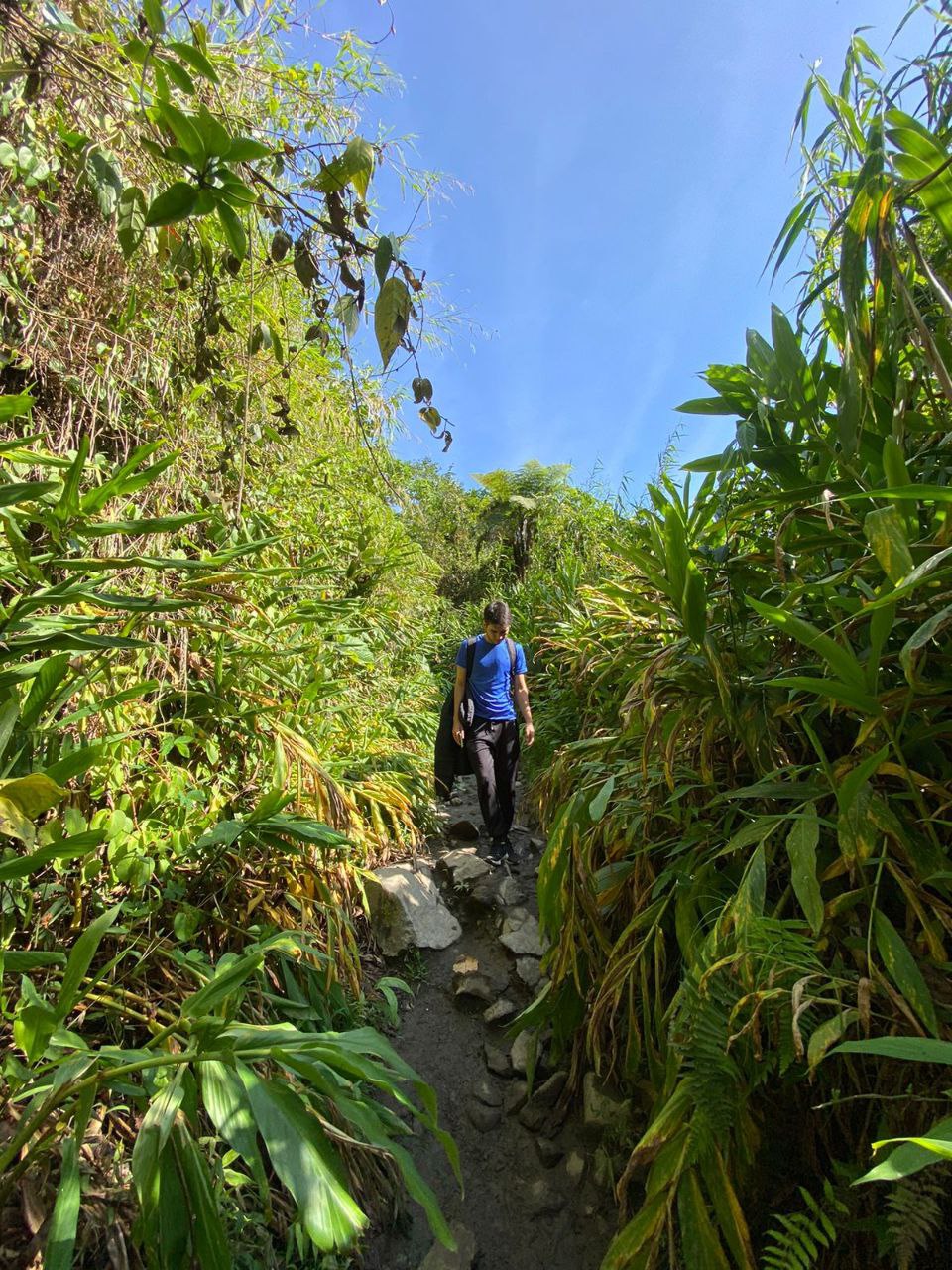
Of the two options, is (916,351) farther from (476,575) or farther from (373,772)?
(476,575)

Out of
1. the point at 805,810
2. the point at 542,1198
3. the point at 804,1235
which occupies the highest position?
the point at 805,810

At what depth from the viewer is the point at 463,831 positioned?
3752 millimetres

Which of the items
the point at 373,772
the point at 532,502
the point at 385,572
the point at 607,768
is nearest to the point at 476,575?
the point at 532,502

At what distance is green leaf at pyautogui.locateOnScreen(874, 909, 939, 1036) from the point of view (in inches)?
37.3

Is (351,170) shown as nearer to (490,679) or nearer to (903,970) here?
(903,970)

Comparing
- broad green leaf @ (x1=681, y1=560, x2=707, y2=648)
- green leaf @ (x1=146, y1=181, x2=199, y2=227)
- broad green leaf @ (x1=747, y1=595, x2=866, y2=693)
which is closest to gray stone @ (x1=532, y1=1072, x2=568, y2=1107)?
broad green leaf @ (x1=681, y1=560, x2=707, y2=648)

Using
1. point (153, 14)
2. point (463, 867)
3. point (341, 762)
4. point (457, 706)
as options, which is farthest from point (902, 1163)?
point (457, 706)

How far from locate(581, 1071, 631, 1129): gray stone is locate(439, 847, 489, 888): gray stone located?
138 centimetres

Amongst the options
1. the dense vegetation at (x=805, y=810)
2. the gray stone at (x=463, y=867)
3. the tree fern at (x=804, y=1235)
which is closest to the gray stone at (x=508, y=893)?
the gray stone at (x=463, y=867)

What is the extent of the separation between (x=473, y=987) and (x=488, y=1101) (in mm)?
469

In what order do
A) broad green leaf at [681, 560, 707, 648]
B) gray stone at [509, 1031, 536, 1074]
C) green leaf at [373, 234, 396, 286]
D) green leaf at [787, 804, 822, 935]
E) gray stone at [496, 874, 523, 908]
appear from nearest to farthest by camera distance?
green leaf at [373, 234, 396, 286]
green leaf at [787, 804, 822, 935]
broad green leaf at [681, 560, 707, 648]
gray stone at [509, 1031, 536, 1074]
gray stone at [496, 874, 523, 908]

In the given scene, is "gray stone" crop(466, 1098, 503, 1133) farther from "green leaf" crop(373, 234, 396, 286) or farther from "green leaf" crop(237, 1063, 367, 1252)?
"green leaf" crop(373, 234, 396, 286)

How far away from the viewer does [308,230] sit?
1.18m

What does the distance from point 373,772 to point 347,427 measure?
8.01ft
